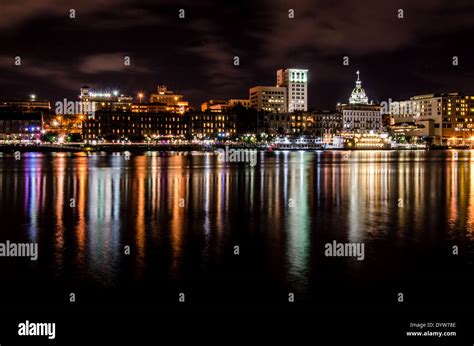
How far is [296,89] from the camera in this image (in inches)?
6752

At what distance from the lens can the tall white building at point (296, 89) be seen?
17050 cm

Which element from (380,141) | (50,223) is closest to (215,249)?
(50,223)

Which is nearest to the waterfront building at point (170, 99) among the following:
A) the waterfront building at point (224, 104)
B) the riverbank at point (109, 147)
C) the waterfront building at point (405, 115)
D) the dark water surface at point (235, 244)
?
the waterfront building at point (224, 104)

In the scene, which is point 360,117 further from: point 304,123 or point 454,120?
point 454,120

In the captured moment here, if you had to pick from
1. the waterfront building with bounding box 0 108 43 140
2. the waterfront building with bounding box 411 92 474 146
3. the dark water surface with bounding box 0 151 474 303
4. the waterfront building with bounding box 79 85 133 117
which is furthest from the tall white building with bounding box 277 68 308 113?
the dark water surface with bounding box 0 151 474 303

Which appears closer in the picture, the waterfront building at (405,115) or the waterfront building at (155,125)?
the waterfront building at (155,125)

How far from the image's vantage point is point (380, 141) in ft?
516

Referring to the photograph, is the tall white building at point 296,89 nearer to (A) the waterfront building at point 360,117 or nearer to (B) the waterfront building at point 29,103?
(A) the waterfront building at point 360,117

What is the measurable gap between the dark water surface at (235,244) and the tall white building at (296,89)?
14412cm

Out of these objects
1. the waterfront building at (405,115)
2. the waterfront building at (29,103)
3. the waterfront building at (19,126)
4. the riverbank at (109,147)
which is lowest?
the riverbank at (109,147)

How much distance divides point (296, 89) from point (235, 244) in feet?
525

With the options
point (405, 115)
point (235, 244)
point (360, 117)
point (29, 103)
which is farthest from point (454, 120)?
point (235, 244)

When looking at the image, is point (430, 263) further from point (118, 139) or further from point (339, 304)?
point (118, 139)

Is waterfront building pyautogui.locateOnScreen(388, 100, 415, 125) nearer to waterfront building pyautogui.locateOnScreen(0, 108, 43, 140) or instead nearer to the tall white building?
the tall white building
